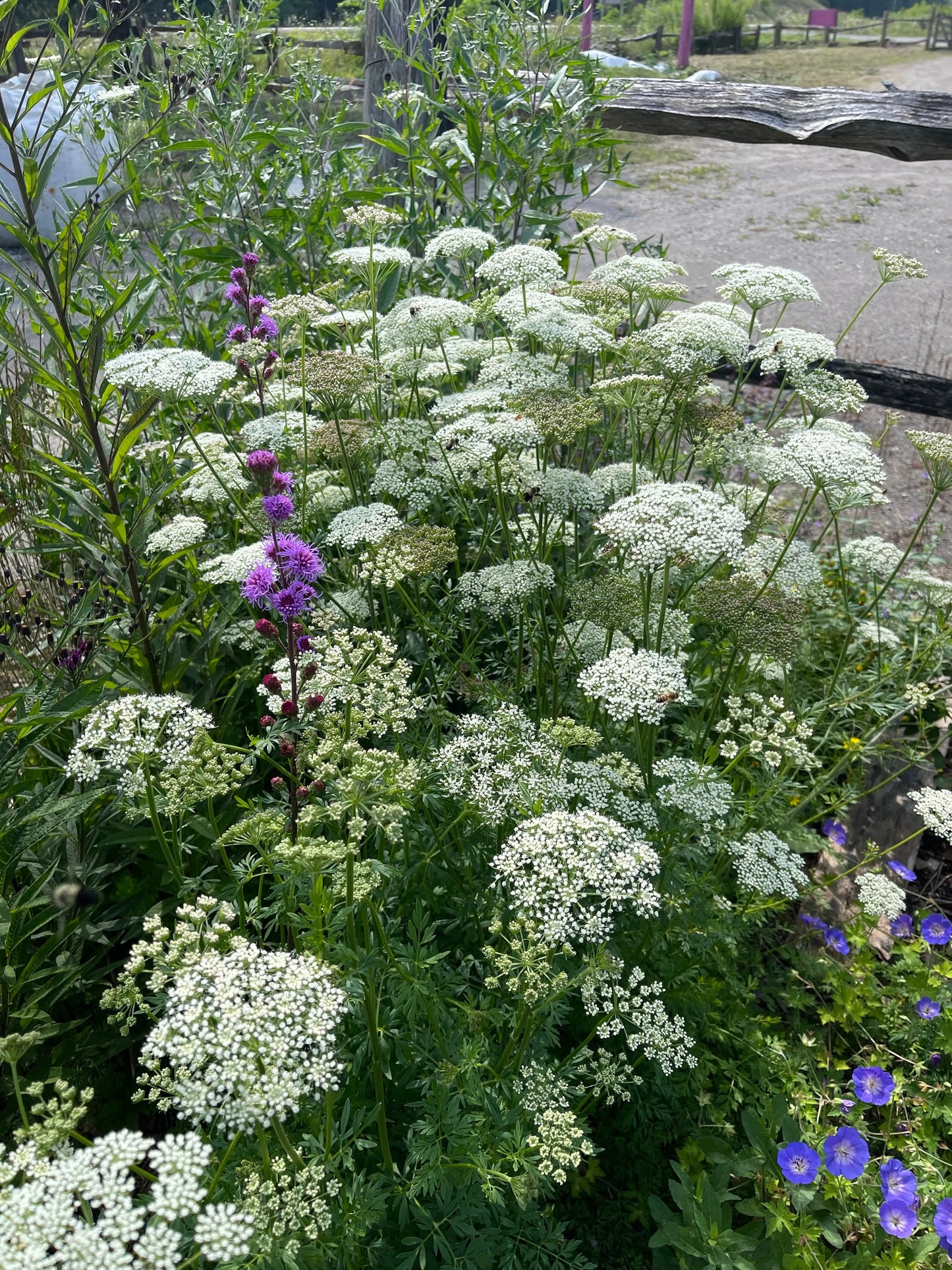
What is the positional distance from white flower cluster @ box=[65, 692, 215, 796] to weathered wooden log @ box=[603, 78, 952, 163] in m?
4.62

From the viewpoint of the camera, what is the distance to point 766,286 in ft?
10.8

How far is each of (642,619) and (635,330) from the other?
1445 mm

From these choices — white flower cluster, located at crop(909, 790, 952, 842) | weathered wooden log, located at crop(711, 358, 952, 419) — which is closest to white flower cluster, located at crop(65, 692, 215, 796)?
white flower cluster, located at crop(909, 790, 952, 842)

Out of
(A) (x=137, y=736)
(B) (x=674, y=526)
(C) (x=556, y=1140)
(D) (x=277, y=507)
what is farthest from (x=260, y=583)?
(C) (x=556, y=1140)

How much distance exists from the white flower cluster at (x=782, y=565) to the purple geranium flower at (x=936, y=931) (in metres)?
1.42

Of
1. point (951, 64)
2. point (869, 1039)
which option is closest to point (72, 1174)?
point (869, 1039)

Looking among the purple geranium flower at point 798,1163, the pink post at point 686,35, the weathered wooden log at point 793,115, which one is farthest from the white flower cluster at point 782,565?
the pink post at point 686,35

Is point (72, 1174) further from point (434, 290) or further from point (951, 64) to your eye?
point (951, 64)

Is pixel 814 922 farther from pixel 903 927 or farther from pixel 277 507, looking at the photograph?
pixel 277 507

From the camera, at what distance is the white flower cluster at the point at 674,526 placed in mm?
2320

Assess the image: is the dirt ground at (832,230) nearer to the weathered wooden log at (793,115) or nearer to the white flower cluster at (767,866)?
the weathered wooden log at (793,115)

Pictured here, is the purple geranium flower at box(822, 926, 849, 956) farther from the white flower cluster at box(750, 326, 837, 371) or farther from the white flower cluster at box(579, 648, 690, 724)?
the white flower cluster at box(750, 326, 837, 371)

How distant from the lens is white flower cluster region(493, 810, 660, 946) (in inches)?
73.2

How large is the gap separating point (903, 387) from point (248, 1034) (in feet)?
16.8
